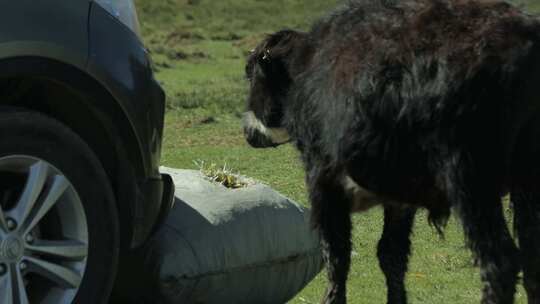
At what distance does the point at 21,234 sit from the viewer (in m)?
4.61

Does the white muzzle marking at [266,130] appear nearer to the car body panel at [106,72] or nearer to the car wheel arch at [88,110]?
the car body panel at [106,72]

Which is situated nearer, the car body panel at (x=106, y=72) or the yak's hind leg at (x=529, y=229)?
the car body panel at (x=106, y=72)

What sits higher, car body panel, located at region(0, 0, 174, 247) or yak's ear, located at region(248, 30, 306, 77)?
car body panel, located at region(0, 0, 174, 247)

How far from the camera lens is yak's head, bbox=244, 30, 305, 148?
21.5 ft

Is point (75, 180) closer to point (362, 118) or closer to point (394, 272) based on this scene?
point (362, 118)

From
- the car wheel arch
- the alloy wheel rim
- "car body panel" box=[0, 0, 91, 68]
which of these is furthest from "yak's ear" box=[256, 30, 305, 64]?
the alloy wheel rim

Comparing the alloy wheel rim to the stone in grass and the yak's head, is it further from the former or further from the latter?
the yak's head

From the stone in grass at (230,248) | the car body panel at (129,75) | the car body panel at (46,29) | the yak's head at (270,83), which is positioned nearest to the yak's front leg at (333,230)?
the stone in grass at (230,248)

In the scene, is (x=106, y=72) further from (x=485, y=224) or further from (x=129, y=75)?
(x=485, y=224)

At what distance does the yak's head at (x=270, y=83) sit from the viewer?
6547 millimetres

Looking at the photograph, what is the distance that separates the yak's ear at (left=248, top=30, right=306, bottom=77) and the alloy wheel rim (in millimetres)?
2053

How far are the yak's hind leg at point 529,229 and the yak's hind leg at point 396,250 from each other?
2.78 ft

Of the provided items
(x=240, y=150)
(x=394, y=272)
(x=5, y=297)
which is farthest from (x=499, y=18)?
(x=240, y=150)

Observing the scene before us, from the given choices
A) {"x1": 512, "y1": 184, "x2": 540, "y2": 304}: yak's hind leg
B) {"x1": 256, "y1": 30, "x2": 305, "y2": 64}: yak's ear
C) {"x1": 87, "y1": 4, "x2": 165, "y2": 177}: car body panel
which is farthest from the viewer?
{"x1": 256, "y1": 30, "x2": 305, "y2": 64}: yak's ear
